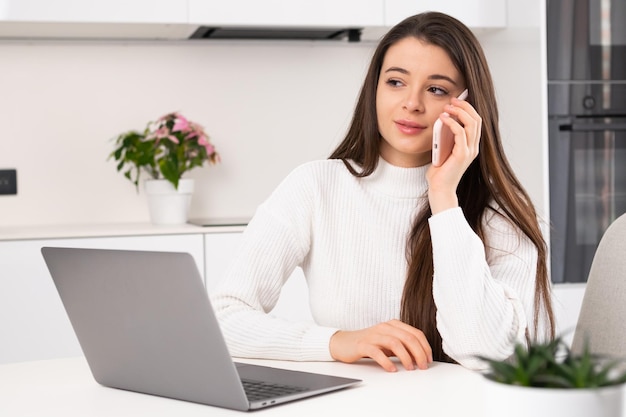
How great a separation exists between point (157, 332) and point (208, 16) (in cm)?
193

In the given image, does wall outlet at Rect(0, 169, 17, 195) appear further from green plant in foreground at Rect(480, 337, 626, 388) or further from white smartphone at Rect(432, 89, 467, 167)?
green plant in foreground at Rect(480, 337, 626, 388)

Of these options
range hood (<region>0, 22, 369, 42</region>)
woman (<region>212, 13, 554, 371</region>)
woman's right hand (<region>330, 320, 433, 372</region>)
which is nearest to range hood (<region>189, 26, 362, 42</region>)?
range hood (<region>0, 22, 369, 42</region>)

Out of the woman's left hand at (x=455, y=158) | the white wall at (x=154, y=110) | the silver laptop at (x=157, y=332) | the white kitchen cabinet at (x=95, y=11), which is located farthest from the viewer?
the white wall at (x=154, y=110)

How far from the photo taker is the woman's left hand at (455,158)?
5.20ft

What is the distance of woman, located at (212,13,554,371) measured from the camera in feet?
4.91

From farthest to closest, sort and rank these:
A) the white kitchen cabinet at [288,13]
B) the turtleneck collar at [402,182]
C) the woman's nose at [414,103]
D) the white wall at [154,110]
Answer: the white wall at [154,110], the white kitchen cabinet at [288,13], the turtleneck collar at [402,182], the woman's nose at [414,103]

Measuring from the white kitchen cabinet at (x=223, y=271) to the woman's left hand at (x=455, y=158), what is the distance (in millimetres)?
1263

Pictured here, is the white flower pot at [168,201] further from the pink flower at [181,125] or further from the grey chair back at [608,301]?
the grey chair back at [608,301]

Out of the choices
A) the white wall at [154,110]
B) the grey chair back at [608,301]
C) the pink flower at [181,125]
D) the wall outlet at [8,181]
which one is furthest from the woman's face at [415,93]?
the wall outlet at [8,181]

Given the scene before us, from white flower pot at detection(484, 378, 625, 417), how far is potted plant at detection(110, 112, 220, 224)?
7.82ft

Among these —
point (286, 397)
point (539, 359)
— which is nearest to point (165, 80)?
point (286, 397)

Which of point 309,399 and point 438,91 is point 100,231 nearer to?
point 438,91

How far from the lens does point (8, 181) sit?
314 cm

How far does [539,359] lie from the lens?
0.73m
